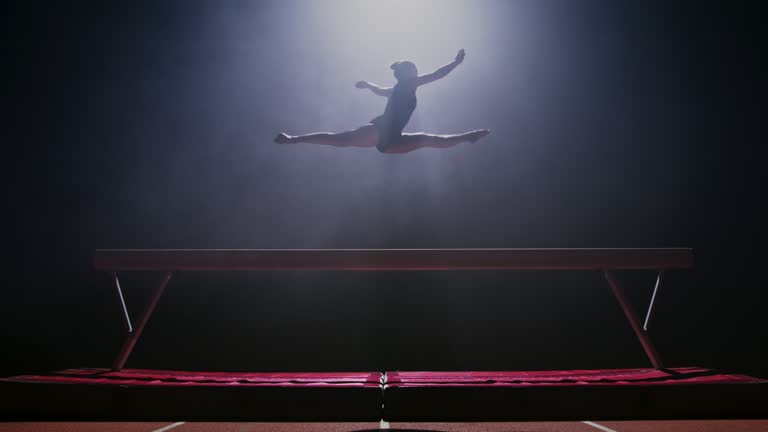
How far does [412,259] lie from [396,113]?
2.72 feet

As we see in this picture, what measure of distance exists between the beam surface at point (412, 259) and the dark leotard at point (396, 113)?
67 centimetres

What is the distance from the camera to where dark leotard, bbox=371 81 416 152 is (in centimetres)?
267

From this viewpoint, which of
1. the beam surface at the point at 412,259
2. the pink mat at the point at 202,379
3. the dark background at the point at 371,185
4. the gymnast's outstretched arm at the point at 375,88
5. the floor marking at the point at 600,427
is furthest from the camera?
the dark background at the point at 371,185

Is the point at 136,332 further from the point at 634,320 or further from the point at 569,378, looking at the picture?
the point at 634,320

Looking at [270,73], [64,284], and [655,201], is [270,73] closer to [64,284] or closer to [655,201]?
[64,284]

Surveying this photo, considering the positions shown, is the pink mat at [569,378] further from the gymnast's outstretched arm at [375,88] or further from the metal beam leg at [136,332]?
the gymnast's outstretched arm at [375,88]

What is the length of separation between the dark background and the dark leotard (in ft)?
5.17

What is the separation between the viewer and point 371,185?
4273mm

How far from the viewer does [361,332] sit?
3.99 metres

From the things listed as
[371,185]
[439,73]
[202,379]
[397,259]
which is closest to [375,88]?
[439,73]

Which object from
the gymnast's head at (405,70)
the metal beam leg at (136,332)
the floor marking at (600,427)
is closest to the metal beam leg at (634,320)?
the floor marking at (600,427)

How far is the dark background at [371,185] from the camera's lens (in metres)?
3.99

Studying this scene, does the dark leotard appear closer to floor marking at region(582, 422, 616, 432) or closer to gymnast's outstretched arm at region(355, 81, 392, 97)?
gymnast's outstretched arm at region(355, 81, 392, 97)

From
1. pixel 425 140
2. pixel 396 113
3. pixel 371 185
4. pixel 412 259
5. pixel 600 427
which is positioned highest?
pixel 396 113
